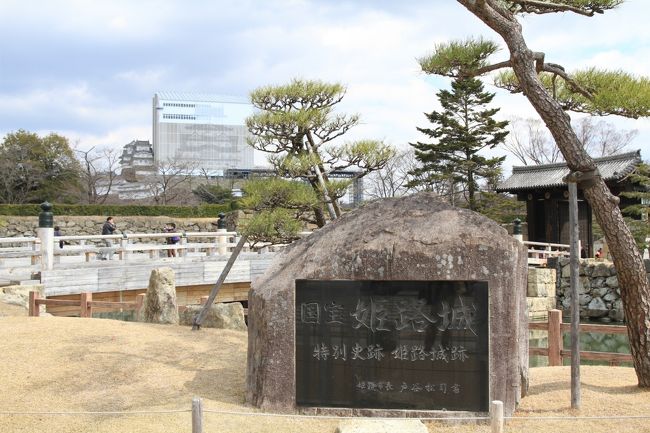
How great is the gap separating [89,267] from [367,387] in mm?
9966

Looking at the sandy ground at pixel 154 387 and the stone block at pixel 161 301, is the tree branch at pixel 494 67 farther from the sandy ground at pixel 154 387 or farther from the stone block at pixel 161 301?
the stone block at pixel 161 301

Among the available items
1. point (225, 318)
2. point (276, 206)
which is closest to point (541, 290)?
point (225, 318)

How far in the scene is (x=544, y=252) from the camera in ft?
75.1

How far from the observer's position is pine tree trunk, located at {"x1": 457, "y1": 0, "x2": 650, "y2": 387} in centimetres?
580

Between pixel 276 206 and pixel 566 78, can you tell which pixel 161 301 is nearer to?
pixel 276 206

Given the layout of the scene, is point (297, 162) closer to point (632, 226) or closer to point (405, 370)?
point (405, 370)

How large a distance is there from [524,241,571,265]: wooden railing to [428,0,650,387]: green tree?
16468 mm

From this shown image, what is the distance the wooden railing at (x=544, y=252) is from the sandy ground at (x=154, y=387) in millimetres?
16626

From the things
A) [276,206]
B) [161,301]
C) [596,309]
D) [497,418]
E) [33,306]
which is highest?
[276,206]

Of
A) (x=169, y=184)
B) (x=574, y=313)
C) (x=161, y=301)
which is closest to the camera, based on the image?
(x=574, y=313)

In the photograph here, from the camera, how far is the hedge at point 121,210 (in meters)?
30.4

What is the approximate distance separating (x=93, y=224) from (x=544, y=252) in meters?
22.4

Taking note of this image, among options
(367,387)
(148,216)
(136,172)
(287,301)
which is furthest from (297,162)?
(136,172)

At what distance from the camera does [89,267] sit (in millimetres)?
13492
